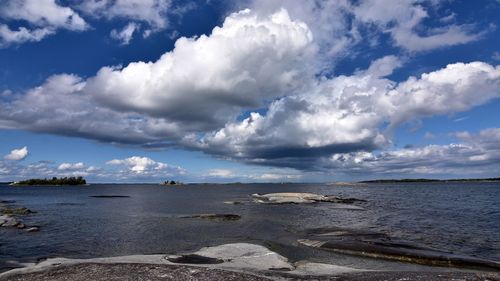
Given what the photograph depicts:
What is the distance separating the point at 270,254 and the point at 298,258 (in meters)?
2.71

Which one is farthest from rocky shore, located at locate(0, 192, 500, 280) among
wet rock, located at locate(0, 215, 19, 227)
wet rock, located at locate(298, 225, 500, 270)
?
wet rock, located at locate(0, 215, 19, 227)

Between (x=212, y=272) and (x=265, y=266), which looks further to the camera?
(x=265, y=266)

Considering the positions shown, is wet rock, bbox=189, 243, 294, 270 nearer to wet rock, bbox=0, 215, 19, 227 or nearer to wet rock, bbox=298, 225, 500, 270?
wet rock, bbox=298, 225, 500, 270

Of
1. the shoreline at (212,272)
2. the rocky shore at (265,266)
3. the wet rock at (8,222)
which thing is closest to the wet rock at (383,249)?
the rocky shore at (265,266)

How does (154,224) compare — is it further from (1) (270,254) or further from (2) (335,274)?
(2) (335,274)

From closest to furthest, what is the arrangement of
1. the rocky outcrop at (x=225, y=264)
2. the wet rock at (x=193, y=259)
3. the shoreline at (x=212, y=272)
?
the shoreline at (x=212, y=272) < the rocky outcrop at (x=225, y=264) < the wet rock at (x=193, y=259)

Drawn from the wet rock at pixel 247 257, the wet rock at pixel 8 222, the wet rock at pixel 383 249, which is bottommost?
the wet rock at pixel 383 249

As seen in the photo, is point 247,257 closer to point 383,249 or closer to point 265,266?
point 265,266

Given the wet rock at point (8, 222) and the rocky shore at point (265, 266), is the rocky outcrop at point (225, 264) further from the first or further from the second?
the wet rock at point (8, 222)

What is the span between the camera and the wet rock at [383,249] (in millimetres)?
25853

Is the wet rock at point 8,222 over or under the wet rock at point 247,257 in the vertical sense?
over

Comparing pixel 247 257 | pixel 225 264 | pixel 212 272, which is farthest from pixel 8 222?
pixel 212 272

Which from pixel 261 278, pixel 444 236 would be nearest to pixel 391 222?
pixel 444 236

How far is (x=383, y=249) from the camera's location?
29.5 m
